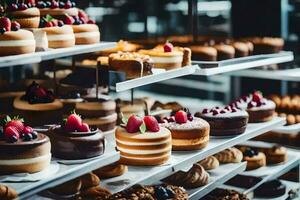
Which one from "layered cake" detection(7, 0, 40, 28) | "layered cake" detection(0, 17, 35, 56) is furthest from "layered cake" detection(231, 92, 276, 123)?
"layered cake" detection(0, 17, 35, 56)

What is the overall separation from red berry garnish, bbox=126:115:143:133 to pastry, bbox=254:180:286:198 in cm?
186

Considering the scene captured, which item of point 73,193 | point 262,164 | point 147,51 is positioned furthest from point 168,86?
point 73,193

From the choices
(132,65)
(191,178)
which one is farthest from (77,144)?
(191,178)

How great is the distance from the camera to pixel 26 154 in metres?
3.33

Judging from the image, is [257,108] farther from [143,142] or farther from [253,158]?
[143,142]

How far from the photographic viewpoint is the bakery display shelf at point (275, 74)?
17.7ft

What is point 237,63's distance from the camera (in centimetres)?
494

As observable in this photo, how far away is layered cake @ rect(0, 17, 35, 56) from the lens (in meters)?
3.36

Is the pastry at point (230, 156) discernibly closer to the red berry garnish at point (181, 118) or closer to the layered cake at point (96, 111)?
the red berry garnish at point (181, 118)

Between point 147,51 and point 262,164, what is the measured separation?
1639 mm

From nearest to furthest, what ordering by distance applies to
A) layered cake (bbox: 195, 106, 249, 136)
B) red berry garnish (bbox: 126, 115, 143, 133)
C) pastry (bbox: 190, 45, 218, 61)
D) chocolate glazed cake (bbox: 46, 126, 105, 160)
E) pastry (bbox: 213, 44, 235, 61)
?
1. chocolate glazed cake (bbox: 46, 126, 105, 160)
2. red berry garnish (bbox: 126, 115, 143, 133)
3. layered cake (bbox: 195, 106, 249, 136)
4. pastry (bbox: 190, 45, 218, 61)
5. pastry (bbox: 213, 44, 235, 61)

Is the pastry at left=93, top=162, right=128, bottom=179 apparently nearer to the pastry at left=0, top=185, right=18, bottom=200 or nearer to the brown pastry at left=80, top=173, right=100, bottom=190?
the brown pastry at left=80, top=173, right=100, bottom=190

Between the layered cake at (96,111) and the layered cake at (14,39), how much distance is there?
2.93 feet

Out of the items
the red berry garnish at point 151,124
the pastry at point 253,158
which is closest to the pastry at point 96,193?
the red berry garnish at point 151,124
